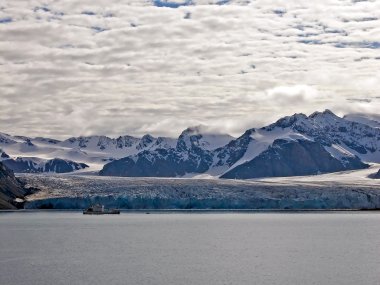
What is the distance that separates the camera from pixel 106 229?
11231cm

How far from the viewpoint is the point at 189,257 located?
68.3m

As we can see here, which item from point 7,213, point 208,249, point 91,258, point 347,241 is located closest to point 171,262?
point 91,258

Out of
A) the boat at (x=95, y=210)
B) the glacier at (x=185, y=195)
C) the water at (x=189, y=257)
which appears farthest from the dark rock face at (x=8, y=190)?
the water at (x=189, y=257)

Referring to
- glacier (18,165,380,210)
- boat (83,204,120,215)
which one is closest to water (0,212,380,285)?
boat (83,204,120,215)

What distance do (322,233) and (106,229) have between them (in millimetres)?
32772

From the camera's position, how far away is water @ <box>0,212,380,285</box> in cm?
5403

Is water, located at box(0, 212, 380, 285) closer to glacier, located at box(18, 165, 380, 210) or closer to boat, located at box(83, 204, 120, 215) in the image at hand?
boat, located at box(83, 204, 120, 215)

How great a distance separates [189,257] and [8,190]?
366 ft

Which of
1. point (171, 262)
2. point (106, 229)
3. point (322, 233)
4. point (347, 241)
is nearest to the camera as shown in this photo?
point (171, 262)

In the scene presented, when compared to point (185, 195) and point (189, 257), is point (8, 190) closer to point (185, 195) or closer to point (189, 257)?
point (185, 195)

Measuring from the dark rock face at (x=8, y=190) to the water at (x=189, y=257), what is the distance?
2654 inches

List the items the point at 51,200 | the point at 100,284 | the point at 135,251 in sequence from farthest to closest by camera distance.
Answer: the point at 51,200 → the point at 135,251 → the point at 100,284

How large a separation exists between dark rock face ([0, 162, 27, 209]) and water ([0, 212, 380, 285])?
67413 millimetres

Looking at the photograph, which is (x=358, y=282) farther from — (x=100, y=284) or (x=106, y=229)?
(x=106, y=229)
